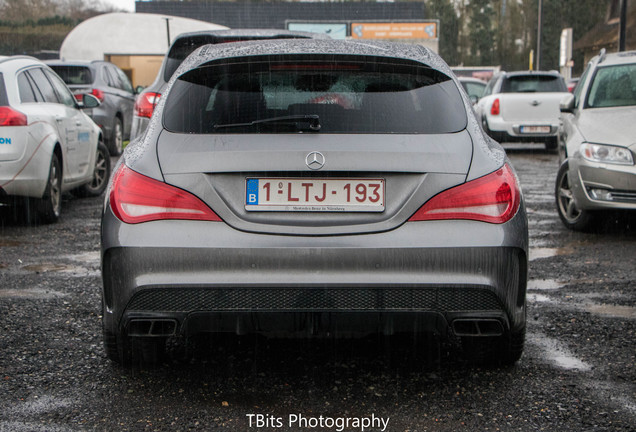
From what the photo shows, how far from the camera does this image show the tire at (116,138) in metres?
17.2

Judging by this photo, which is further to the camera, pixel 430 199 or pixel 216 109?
pixel 216 109

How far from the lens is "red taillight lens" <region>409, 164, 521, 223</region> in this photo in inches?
137

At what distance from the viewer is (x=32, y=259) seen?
7.12m

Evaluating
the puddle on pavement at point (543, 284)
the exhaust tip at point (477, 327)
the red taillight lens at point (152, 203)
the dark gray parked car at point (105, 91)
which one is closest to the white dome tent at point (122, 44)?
the dark gray parked car at point (105, 91)

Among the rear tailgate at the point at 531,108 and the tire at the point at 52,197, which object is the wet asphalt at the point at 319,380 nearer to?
the tire at the point at 52,197

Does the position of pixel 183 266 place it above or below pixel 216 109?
below

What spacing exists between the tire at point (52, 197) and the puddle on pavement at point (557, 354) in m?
5.38

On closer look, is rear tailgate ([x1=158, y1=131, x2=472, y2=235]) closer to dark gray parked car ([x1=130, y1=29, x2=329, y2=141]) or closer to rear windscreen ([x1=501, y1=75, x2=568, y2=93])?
dark gray parked car ([x1=130, y1=29, x2=329, y2=141])

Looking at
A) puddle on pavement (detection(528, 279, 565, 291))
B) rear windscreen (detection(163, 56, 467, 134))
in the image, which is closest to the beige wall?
puddle on pavement (detection(528, 279, 565, 291))

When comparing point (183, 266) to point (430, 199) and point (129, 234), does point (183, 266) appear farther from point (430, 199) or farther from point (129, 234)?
point (430, 199)

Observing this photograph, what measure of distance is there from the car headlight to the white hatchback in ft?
16.1

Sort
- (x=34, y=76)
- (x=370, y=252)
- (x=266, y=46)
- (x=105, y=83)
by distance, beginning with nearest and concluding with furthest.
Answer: (x=370, y=252)
(x=266, y=46)
(x=34, y=76)
(x=105, y=83)

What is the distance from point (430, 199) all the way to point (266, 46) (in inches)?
44.2

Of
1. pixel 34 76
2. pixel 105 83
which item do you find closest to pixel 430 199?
pixel 34 76
